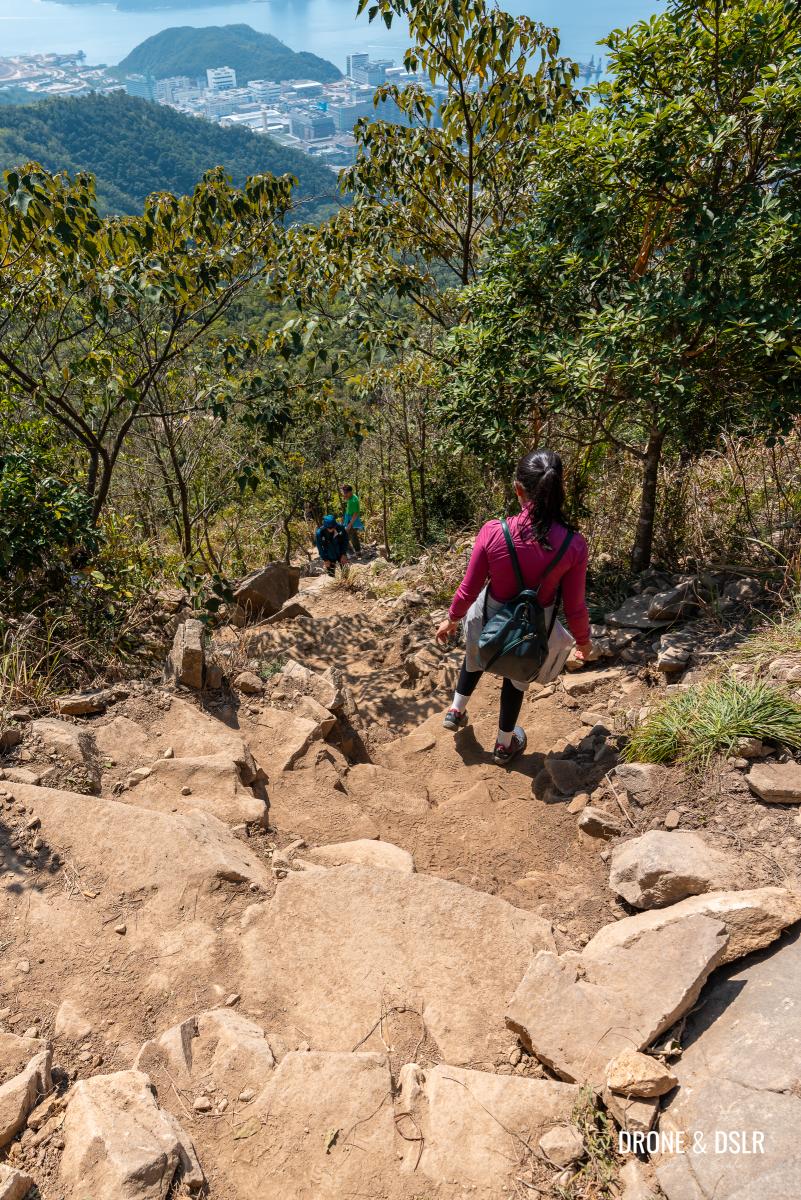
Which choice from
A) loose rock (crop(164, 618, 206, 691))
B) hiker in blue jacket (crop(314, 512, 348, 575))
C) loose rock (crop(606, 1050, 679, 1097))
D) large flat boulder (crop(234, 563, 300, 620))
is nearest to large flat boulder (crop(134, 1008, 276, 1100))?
loose rock (crop(606, 1050, 679, 1097))

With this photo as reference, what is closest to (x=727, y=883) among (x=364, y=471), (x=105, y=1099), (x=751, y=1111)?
(x=751, y=1111)

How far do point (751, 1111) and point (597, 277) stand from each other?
4.65 meters

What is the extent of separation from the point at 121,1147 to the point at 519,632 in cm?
251

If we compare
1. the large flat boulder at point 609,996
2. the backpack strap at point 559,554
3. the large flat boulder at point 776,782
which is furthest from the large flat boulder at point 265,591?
the large flat boulder at point 609,996

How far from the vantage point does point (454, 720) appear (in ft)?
14.5

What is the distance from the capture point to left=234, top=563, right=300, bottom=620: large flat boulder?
278 inches

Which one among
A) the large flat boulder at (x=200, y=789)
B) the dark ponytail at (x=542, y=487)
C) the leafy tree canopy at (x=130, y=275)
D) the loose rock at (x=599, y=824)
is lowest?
the loose rock at (x=599, y=824)

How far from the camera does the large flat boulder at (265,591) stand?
7.07 metres

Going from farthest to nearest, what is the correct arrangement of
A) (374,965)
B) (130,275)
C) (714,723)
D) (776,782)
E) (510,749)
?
(130,275) → (510,749) → (714,723) → (776,782) → (374,965)

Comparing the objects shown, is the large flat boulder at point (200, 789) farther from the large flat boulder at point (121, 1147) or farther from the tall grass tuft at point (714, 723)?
the tall grass tuft at point (714, 723)

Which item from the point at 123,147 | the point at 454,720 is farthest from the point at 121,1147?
the point at 123,147

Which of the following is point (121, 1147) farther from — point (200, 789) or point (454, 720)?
point (454, 720)

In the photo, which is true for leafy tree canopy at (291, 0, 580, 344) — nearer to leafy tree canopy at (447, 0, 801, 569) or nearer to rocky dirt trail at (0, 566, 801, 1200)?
leafy tree canopy at (447, 0, 801, 569)

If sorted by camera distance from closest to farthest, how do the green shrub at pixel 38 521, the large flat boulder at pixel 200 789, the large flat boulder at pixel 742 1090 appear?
1. the large flat boulder at pixel 742 1090
2. the large flat boulder at pixel 200 789
3. the green shrub at pixel 38 521
